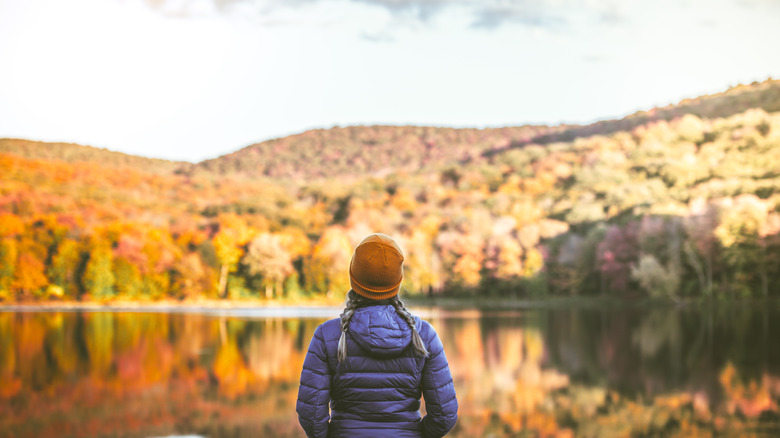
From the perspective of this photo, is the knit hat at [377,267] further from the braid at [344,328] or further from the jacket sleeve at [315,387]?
the jacket sleeve at [315,387]

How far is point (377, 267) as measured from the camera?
2.89 m

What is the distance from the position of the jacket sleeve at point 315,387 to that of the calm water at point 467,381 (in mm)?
8366

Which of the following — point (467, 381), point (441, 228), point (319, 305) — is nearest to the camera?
point (467, 381)

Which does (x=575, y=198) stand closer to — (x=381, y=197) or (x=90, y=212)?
(x=381, y=197)

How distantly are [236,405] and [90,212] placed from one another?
54.7m

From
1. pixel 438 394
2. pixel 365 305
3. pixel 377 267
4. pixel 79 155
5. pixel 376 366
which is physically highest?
pixel 79 155

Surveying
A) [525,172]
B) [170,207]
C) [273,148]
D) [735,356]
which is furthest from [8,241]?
[273,148]

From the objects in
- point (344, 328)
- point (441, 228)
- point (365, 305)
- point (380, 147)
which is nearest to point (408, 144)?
point (380, 147)

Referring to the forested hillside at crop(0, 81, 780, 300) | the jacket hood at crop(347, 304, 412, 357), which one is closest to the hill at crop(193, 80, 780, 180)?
the forested hillside at crop(0, 81, 780, 300)

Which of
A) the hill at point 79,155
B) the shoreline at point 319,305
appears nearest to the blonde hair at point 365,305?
the shoreline at point 319,305

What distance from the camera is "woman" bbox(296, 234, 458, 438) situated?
2895 mm

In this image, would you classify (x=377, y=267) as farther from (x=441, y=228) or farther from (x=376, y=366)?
(x=441, y=228)

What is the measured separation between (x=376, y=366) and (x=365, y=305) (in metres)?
0.28

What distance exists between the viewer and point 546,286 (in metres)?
54.7
